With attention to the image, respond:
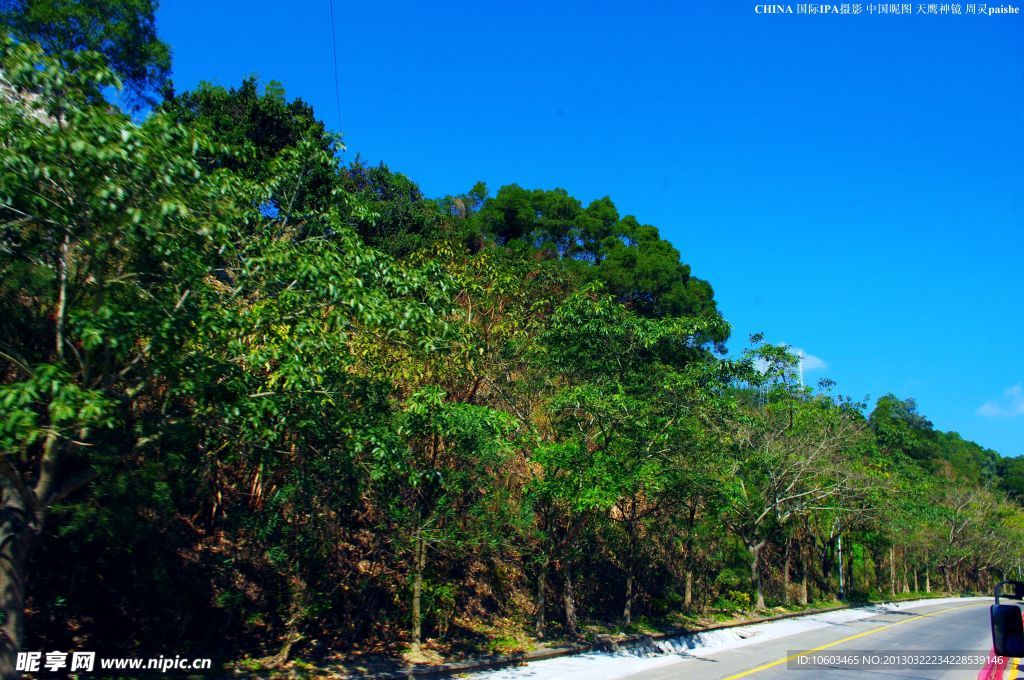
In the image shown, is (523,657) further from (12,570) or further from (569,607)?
(12,570)

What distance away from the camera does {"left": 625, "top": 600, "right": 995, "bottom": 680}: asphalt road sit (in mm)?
13906

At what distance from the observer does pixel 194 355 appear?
27.6 feet

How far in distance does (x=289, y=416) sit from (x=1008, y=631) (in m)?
8.71

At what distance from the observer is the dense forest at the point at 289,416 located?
7.48m

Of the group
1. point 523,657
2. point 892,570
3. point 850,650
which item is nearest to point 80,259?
point 523,657

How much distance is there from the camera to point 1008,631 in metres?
3.86

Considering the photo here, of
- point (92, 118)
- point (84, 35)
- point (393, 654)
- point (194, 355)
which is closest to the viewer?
point (92, 118)

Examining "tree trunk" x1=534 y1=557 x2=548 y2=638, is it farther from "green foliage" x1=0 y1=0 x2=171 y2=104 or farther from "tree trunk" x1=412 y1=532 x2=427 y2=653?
"green foliage" x1=0 y1=0 x2=171 y2=104

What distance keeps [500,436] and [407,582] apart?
3.69m

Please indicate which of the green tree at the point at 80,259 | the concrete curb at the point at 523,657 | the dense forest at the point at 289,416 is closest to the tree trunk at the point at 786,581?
the dense forest at the point at 289,416

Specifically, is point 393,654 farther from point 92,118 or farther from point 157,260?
point 92,118

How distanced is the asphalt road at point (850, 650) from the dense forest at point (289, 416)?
10.2 ft

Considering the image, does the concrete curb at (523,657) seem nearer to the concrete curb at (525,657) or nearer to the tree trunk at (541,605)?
the concrete curb at (525,657)

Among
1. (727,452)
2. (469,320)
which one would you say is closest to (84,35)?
(469,320)
